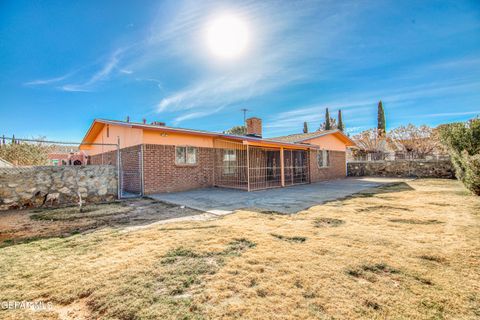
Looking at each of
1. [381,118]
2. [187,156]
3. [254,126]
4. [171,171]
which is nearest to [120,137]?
[171,171]

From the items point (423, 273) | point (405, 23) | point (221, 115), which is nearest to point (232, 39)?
point (405, 23)

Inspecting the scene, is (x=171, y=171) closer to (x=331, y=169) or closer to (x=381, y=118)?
(x=331, y=169)

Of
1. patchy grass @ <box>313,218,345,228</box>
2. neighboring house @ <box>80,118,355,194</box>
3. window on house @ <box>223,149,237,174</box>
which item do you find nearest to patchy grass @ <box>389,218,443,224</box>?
patchy grass @ <box>313,218,345,228</box>

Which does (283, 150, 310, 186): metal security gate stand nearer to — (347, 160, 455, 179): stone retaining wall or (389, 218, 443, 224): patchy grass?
(347, 160, 455, 179): stone retaining wall

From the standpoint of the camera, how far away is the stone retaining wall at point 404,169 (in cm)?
1650

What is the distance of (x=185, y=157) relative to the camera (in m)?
11.1

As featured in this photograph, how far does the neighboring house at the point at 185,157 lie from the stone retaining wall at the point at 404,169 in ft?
23.5

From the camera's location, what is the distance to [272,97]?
18.3 m

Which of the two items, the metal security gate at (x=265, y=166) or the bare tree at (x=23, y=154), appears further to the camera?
the bare tree at (x=23, y=154)

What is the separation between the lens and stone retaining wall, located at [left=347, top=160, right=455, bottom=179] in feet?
54.1

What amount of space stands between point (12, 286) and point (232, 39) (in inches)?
364

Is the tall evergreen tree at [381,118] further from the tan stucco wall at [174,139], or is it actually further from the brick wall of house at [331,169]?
the tan stucco wall at [174,139]

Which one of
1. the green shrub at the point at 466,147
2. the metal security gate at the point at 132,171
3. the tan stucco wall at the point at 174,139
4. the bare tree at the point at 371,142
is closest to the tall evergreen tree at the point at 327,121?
the bare tree at the point at 371,142

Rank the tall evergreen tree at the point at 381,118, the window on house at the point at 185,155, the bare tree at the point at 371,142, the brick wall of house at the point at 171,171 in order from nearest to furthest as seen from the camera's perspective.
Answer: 1. the brick wall of house at the point at 171,171
2. the window on house at the point at 185,155
3. the bare tree at the point at 371,142
4. the tall evergreen tree at the point at 381,118
